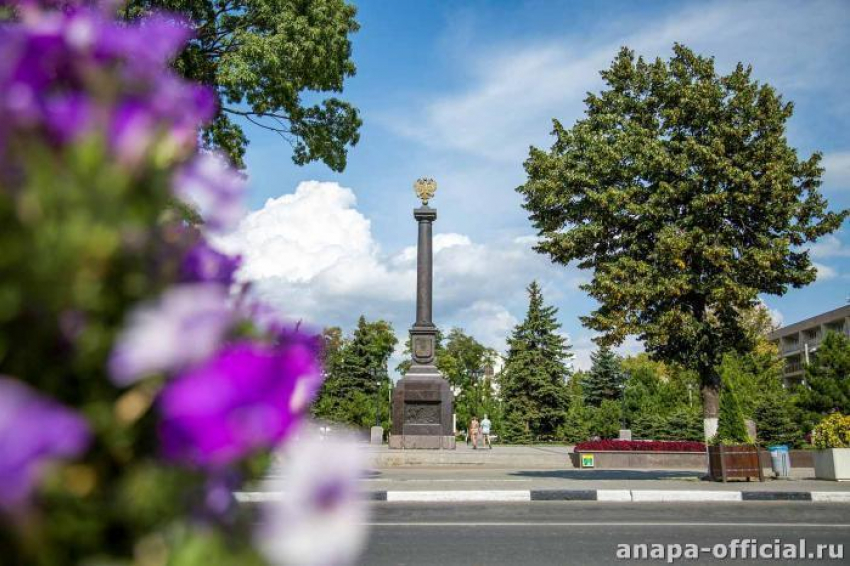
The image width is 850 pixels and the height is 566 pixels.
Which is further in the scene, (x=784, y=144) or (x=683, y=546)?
(x=784, y=144)

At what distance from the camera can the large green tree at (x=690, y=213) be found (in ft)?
63.2

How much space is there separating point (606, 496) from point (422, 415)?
13416mm

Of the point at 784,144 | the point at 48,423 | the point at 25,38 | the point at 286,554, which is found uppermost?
the point at 784,144

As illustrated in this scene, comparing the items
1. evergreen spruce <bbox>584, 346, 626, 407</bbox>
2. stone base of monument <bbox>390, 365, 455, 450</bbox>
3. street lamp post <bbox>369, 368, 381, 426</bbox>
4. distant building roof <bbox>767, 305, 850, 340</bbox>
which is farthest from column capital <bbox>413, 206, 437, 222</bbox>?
distant building roof <bbox>767, 305, 850, 340</bbox>

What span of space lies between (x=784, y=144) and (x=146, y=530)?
22.4m

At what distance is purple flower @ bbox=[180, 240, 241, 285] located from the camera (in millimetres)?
869

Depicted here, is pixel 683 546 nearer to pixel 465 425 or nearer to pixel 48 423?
pixel 48 423

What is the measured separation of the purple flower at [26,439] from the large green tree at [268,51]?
1346cm

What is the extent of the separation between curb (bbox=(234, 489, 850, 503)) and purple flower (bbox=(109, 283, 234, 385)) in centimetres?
1166

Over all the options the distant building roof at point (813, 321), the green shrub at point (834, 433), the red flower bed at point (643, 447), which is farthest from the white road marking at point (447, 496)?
the distant building roof at point (813, 321)

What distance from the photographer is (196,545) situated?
0.65 m

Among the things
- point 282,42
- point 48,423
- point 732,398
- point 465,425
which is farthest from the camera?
point 465,425

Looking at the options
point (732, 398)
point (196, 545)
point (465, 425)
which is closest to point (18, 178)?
point (196, 545)

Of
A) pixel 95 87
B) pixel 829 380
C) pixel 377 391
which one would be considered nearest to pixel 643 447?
pixel 829 380
